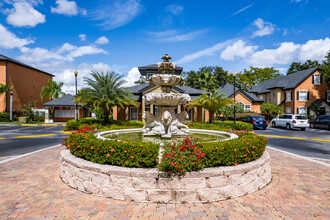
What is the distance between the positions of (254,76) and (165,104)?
51030 mm

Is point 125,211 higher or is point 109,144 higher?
point 109,144

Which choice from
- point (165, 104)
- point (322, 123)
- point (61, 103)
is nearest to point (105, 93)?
point (165, 104)

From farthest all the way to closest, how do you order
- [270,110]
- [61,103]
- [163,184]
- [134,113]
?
1. [270,110]
2. [61,103]
3. [134,113]
4. [163,184]

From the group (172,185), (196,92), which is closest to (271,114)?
(196,92)

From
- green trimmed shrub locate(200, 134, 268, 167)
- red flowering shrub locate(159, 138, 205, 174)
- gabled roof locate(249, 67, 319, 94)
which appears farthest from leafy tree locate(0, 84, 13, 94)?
gabled roof locate(249, 67, 319, 94)

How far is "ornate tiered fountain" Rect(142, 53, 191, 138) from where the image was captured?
7312mm

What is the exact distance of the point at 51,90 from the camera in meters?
41.8

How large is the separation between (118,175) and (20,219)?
1.93 metres

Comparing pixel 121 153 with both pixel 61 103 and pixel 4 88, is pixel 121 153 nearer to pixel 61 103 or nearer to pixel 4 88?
pixel 61 103

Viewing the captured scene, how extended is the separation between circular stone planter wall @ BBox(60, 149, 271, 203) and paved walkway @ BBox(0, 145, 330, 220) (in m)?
0.16

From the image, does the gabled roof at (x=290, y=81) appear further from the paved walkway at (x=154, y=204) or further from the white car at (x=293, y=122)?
the paved walkway at (x=154, y=204)

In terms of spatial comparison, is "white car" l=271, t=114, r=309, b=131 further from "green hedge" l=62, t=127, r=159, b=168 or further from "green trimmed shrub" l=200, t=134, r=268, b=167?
"green hedge" l=62, t=127, r=159, b=168

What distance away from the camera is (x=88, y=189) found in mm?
4801

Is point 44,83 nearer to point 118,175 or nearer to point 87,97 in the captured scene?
point 87,97
